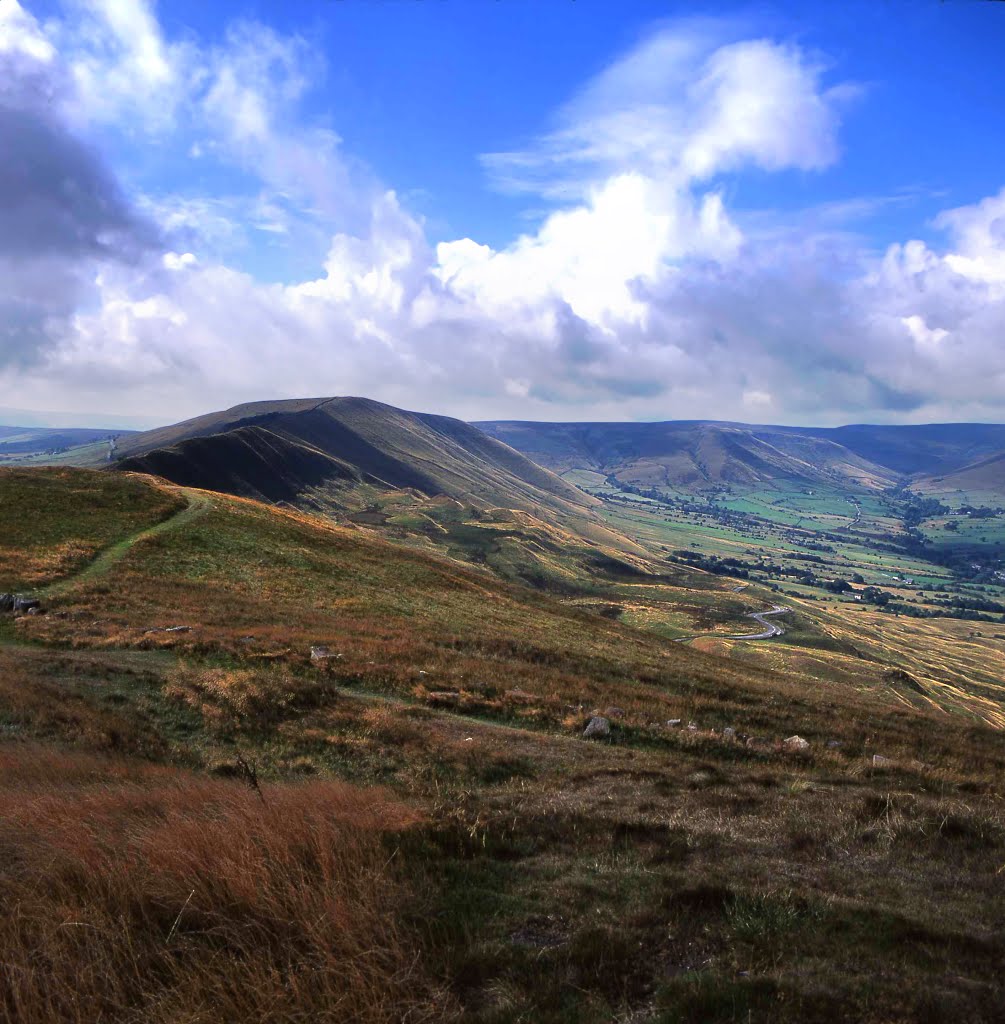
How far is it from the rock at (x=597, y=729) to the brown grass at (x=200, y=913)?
432 inches

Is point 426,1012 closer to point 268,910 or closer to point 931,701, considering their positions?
point 268,910

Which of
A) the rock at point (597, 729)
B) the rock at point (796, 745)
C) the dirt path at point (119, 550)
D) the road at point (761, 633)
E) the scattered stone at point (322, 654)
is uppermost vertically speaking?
the dirt path at point (119, 550)

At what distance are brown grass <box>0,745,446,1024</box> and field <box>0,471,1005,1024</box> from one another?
Result: 0.04 m

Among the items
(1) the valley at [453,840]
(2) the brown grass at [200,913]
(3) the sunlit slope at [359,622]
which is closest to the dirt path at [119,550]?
(3) the sunlit slope at [359,622]

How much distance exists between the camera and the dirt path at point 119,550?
35.1m

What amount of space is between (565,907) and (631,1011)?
1.83 metres

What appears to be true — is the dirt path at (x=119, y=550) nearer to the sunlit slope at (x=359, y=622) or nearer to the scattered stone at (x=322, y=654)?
the sunlit slope at (x=359, y=622)

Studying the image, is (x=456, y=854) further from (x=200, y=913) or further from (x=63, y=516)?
(x=63, y=516)

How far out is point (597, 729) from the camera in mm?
19172

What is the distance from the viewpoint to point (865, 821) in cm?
1096

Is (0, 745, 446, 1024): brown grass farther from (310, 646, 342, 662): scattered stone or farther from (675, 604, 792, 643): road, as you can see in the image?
(675, 604, 792, 643): road

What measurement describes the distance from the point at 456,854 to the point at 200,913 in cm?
328

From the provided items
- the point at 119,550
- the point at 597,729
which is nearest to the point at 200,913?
the point at 597,729

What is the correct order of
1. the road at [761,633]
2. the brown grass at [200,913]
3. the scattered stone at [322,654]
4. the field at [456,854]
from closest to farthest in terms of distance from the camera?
the brown grass at [200,913] → the field at [456,854] → the scattered stone at [322,654] → the road at [761,633]
